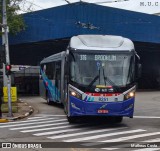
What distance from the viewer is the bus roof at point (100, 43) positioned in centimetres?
1737

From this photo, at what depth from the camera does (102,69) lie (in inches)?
669

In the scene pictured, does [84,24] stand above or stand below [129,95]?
above

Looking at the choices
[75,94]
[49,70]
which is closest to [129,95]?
[75,94]

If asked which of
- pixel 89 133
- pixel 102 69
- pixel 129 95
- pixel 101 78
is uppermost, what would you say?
pixel 102 69

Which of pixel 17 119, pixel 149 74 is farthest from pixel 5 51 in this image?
pixel 149 74

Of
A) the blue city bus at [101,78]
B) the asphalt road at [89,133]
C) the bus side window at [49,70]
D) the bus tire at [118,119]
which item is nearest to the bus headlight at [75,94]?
the blue city bus at [101,78]

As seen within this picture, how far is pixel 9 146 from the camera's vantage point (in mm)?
12734

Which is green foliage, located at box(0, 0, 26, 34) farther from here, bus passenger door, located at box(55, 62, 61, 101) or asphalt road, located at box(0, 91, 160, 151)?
asphalt road, located at box(0, 91, 160, 151)

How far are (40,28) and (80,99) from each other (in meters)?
29.8

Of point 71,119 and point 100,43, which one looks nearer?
point 100,43

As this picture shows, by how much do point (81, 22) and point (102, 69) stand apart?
86.8ft

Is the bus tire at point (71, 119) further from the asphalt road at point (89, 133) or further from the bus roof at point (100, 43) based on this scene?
the bus roof at point (100, 43)

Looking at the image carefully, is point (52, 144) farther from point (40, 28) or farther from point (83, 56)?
point (40, 28)

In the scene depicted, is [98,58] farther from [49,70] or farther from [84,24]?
[84,24]
